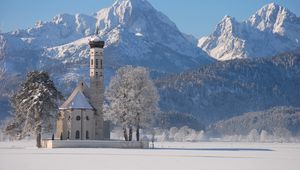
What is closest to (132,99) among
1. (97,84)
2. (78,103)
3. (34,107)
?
(78,103)

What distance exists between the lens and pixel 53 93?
11356cm

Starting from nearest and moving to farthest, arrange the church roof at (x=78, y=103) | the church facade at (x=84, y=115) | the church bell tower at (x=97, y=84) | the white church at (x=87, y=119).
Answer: the white church at (x=87, y=119) → the church facade at (x=84, y=115) → the church roof at (x=78, y=103) → the church bell tower at (x=97, y=84)

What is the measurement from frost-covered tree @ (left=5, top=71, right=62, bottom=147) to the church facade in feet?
15.2

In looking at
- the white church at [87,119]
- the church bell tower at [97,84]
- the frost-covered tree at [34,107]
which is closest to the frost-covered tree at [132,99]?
the white church at [87,119]

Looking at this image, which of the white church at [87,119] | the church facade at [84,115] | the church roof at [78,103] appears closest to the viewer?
the white church at [87,119]

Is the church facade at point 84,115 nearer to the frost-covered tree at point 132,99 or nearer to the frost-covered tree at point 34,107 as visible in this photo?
the frost-covered tree at point 132,99

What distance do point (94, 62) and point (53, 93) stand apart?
16.4m

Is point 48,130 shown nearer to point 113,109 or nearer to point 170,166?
point 113,109

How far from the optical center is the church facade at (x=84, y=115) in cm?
11988

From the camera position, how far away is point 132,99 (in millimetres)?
116812

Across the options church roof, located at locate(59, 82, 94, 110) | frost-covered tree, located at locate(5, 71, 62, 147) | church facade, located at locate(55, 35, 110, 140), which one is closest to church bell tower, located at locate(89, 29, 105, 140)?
church facade, located at locate(55, 35, 110, 140)

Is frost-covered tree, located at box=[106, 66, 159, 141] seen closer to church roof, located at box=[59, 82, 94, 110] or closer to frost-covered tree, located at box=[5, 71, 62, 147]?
church roof, located at box=[59, 82, 94, 110]

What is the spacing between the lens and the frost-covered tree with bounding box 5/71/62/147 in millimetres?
111875

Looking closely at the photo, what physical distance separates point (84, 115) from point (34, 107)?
11483 mm
